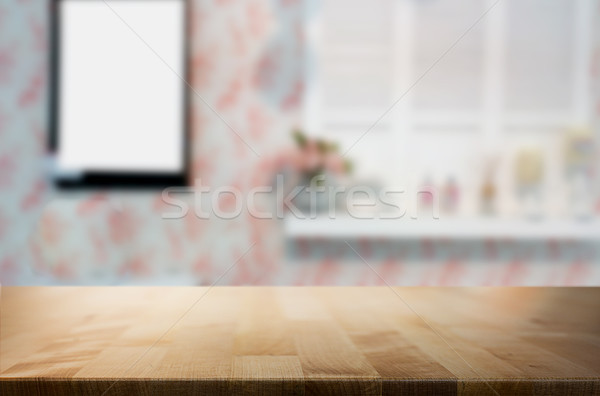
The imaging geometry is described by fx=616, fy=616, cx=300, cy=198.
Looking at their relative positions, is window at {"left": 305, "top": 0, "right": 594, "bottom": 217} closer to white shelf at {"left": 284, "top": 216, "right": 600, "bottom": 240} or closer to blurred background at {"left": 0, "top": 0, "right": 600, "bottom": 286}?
blurred background at {"left": 0, "top": 0, "right": 600, "bottom": 286}

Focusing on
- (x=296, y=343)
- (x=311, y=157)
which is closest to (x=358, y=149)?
(x=311, y=157)

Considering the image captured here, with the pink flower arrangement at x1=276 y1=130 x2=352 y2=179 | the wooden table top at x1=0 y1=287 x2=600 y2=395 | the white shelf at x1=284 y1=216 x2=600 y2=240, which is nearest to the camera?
the wooden table top at x1=0 y1=287 x2=600 y2=395

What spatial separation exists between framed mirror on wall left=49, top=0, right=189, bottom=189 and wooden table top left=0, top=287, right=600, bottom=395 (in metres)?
1.70

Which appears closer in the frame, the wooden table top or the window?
the wooden table top

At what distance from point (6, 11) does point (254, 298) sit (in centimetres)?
221

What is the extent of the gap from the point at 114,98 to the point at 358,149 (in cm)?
99

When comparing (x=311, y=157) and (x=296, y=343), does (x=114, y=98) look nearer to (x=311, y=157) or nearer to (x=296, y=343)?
(x=311, y=157)

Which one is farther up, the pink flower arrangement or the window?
the window

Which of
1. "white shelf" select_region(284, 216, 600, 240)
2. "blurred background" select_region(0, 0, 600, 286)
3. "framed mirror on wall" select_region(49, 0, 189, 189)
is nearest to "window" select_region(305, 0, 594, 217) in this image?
"blurred background" select_region(0, 0, 600, 286)

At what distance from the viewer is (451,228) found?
2322 mm

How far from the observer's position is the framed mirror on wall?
7.77 ft

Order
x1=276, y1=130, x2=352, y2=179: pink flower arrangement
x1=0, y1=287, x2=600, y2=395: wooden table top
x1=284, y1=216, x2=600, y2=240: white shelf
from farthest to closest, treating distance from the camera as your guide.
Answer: x1=276, y1=130, x2=352, y2=179: pink flower arrangement
x1=284, y1=216, x2=600, y2=240: white shelf
x1=0, y1=287, x2=600, y2=395: wooden table top

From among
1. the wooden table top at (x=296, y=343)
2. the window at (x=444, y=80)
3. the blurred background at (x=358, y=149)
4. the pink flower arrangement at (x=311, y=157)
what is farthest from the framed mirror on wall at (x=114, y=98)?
the wooden table top at (x=296, y=343)

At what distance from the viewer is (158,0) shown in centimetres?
236
